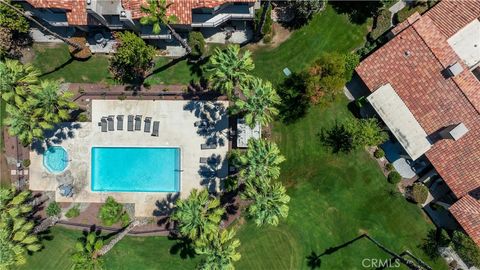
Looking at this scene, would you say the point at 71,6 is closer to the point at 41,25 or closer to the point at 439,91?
the point at 41,25

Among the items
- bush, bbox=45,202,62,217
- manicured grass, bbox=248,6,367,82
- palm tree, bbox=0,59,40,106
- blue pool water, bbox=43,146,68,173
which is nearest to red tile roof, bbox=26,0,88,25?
palm tree, bbox=0,59,40,106

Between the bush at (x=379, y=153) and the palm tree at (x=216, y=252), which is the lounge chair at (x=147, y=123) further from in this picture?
the bush at (x=379, y=153)

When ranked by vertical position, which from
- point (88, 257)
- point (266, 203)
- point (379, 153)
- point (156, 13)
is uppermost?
point (156, 13)

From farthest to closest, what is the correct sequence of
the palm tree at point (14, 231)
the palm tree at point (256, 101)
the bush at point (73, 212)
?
the bush at point (73, 212) → the palm tree at point (14, 231) → the palm tree at point (256, 101)

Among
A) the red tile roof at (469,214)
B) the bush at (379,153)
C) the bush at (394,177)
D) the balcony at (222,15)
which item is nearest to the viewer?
the red tile roof at (469,214)

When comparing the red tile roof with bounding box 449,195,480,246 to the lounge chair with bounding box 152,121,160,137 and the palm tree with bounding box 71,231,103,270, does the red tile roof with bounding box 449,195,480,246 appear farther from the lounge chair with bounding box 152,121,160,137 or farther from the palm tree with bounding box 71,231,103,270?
the palm tree with bounding box 71,231,103,270

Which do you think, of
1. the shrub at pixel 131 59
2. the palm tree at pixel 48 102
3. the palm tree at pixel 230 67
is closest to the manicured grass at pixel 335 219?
the palm tree at pixel 230 67

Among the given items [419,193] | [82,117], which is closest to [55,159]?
[82,117]

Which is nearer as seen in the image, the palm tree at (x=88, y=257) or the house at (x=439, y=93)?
the palm tree at (x=88, y=257)
